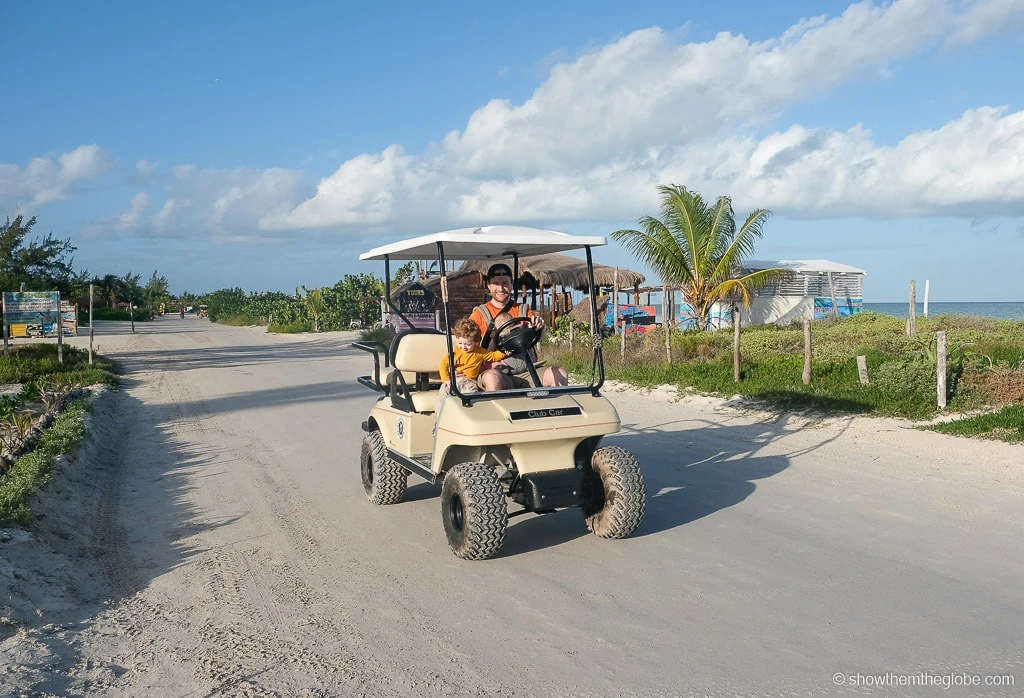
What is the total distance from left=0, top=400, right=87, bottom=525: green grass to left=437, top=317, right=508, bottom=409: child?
3235mm

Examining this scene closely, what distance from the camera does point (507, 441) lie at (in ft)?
18.7

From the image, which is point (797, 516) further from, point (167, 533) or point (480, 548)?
point (167, 533)

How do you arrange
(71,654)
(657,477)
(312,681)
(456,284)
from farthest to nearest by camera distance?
(456,284)
(657,477)
(71,654)
(312,681)

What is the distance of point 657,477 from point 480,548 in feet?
10.0

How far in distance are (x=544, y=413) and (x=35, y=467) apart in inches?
198

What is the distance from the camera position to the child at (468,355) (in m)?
6.55

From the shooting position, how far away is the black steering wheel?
6453mm

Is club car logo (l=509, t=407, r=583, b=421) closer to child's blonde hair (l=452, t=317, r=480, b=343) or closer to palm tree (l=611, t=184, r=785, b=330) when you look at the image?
child's blonde hair (l=452, t=317, r=480, b=343)

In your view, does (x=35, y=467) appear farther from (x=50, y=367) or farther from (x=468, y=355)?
(x=50, y=367)

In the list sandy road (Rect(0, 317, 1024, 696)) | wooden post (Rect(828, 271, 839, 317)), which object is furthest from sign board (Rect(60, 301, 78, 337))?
wooden post (Rect(828, 271, 839, 317))

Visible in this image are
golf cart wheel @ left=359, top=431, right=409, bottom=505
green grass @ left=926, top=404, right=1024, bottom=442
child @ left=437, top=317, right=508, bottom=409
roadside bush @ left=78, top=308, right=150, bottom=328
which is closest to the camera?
child @ left=437, top=317, right=508, bottom=409

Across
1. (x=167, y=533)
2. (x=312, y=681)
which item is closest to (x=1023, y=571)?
(x=312, y=681)

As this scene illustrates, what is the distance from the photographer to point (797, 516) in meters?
6.71

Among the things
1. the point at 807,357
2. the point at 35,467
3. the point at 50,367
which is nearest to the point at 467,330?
the point at 35,467
